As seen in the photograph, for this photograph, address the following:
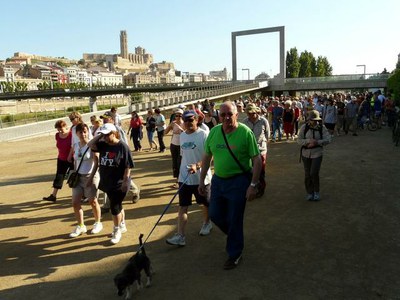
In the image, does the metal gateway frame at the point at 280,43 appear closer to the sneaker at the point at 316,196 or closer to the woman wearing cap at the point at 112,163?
the sneaker at the point at 316,196

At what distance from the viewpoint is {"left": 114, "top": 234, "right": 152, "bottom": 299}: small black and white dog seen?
3377 mm

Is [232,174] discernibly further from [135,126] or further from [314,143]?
[135,126]

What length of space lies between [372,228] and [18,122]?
21270mm

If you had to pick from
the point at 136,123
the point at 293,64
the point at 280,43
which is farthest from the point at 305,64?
the point at 136,123

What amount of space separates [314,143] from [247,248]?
2.49m

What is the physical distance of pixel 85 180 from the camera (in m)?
5.19

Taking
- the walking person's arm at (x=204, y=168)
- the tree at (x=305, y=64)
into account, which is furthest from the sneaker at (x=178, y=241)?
the tree at (x=305, y=64)

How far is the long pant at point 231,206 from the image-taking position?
3.87m

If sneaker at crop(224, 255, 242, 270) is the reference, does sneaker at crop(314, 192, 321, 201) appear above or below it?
above

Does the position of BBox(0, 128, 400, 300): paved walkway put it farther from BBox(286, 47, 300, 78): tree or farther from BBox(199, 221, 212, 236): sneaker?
BBox(286, 47, 300, 78): tree

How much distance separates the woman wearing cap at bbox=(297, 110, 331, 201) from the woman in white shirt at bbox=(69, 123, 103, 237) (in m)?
3.63

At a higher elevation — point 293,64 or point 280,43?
point 280,43

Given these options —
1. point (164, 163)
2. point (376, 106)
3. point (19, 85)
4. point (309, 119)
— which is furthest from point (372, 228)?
point (19, 85)

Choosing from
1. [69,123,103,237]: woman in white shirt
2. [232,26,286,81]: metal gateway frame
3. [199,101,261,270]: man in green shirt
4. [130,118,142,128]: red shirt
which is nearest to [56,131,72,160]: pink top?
[69,123,103,237]: woman in white shirt
